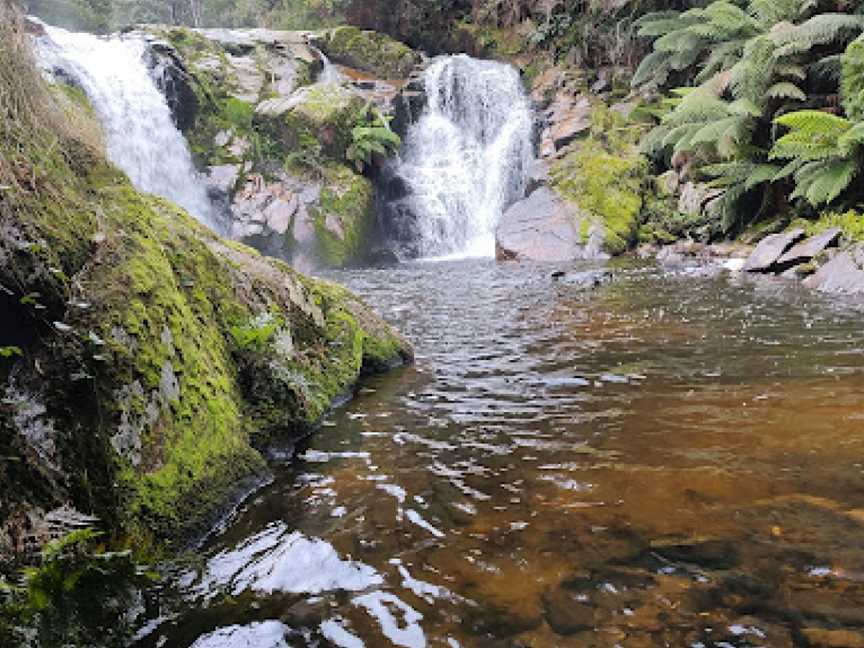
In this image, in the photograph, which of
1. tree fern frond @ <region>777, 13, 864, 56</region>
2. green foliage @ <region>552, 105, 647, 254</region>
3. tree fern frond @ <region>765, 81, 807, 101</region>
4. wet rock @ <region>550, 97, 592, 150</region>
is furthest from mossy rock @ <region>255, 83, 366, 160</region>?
tree fern frond @ <region>777, 13, 864, 56</region>

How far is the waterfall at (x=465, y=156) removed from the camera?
62.6 feet

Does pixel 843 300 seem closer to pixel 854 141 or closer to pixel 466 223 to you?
pixel 854 141

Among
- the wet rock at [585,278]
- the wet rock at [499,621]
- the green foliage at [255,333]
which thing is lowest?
the wet rock at [585,278]

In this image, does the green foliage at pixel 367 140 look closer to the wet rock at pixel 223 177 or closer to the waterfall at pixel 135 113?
the wet rock at pixel 223 177

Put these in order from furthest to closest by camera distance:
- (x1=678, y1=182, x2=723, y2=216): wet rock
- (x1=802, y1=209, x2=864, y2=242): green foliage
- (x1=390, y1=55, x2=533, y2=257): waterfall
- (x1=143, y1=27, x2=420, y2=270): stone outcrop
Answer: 1. (x1=390, y1=55, x2=533, y2=257): waterfall
2. (x1=143, y1=27, x2=420, y2=270): stone outcrop
3. (x1=678, y1=182, x2=723, y2=216): wet rock
4. (x1=802, y1=209, x2=864, y2=242): green foliage

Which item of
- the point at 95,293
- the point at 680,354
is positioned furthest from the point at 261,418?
the point at 680,354

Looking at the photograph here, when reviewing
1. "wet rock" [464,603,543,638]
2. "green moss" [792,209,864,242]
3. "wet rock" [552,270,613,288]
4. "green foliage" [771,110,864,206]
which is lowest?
"wet rock" [552,270,613,288]

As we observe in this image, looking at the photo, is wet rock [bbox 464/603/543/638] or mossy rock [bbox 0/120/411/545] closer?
wet rock [bbox 464/603/543/638]

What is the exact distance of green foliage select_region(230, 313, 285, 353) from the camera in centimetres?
395

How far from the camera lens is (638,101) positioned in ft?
59.6

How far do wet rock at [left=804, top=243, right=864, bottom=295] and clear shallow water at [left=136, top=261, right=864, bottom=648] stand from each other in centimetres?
301

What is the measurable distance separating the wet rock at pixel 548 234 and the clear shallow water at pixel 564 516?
9.33 m

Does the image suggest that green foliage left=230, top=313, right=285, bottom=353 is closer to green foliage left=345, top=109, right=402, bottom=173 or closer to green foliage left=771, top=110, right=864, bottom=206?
green foliage left=771, top=110, right=864, bottom=206

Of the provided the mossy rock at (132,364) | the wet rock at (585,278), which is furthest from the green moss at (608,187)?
the mossy rock at (132,364)
